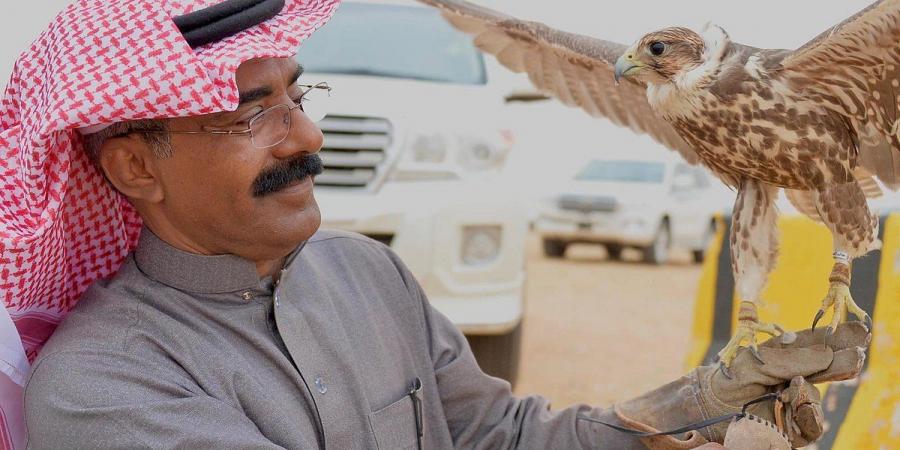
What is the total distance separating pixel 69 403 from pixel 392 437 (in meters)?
0.59

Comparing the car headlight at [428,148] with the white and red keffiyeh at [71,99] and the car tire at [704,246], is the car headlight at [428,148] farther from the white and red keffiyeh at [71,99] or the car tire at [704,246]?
the car tire at [704,246]

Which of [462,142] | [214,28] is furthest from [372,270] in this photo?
[462,142]

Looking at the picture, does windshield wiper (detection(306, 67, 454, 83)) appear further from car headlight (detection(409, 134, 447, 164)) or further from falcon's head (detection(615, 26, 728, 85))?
falcon's head (detection(615, 26, 728, 85))

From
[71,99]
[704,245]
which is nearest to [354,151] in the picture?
[71,99]

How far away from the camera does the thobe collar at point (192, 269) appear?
167 cm

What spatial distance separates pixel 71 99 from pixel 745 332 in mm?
1363

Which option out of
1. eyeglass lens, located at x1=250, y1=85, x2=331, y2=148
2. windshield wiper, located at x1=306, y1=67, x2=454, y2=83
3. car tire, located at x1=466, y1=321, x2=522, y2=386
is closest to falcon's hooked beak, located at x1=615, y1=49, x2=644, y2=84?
eyeglass lens, located at x1=250, y1=85, x2=331, y2=148

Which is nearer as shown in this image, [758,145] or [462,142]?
[758,145]

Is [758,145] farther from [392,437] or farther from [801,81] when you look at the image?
[392,437]

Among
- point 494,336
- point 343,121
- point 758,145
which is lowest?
point 494,336

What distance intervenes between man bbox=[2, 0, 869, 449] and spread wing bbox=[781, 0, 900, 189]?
45 centimetres

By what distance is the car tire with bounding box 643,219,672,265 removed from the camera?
15.3 metres

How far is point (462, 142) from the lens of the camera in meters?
4.38

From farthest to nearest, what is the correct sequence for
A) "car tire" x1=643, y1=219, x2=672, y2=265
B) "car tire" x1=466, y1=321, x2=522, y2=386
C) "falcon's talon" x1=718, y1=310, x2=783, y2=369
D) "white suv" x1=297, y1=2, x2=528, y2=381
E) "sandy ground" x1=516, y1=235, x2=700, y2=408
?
"car tire" x1=643, y1=219, x2=672, y2=265 < "sandy ground" x1=516, y1=235, x2=700, y2=408 < "car tire" x1=466, y1=321, x2=522, y2=386 < "white suv" x1=297, y1=2, x2=528, y2=381 < "falcon's talon" x1=718, y1=310, x2=783, y2=369
